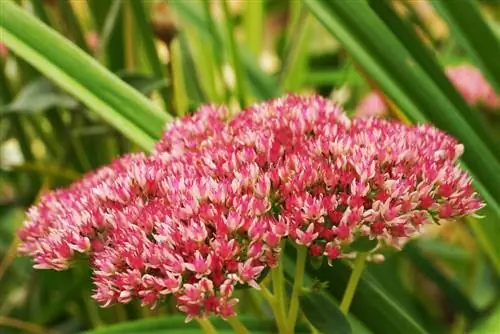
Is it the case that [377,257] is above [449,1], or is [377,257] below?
below

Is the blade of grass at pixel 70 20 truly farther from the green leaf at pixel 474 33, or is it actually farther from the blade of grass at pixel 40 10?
the green leaf at pixel 474 33

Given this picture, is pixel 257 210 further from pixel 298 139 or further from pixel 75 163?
pixel 75 163

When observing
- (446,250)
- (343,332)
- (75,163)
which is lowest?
(343,332)

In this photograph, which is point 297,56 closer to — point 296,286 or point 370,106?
point 370,106

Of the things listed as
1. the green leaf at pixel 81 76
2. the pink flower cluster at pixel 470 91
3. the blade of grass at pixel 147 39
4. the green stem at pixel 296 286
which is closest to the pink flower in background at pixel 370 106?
the pink flower cluster at pixel 470 91

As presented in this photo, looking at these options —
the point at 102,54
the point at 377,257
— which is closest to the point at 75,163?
the point at 102,54

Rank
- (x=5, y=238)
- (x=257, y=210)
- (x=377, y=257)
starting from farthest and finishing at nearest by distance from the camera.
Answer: (x=5, y=238) → (x=377, y=257) → (x=257, y=210)
